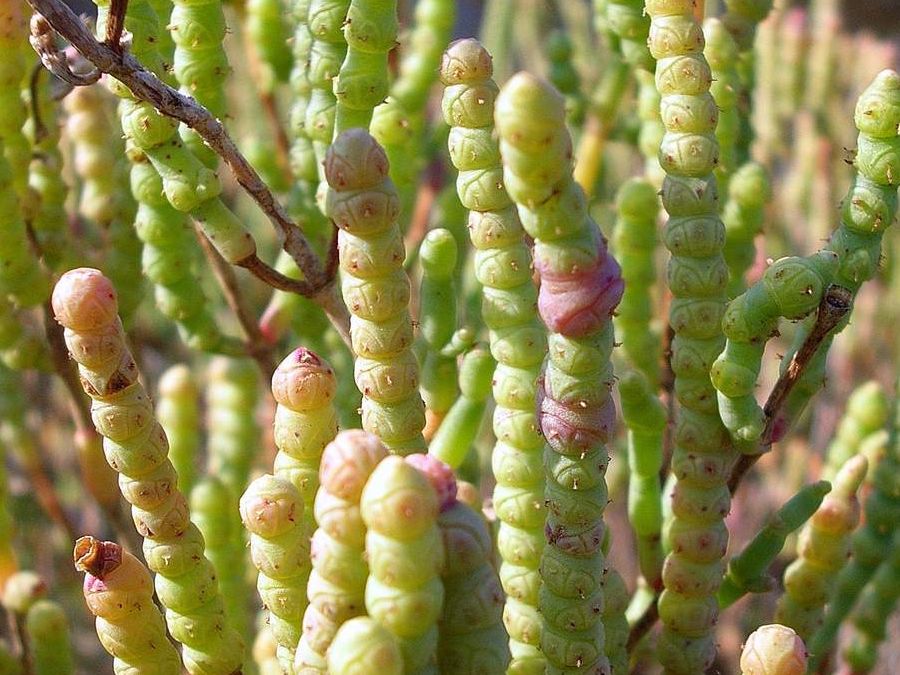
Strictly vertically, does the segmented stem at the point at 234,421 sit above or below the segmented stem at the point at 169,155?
below

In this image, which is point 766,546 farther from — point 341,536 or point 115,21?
point 115,21

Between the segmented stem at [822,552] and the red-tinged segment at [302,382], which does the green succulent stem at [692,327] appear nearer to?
the segmented stem at [822,552]

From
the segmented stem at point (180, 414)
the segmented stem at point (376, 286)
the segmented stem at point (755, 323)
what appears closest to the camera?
the segmented stem at point (376, 286)

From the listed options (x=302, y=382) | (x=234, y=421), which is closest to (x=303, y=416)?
(x=302, y=382)

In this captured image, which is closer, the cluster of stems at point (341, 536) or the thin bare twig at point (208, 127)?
the cluster of stems at point (341, 536)

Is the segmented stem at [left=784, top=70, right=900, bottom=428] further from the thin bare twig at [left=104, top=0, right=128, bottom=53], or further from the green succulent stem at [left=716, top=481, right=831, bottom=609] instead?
the thin bare twig at [left=104, top=0, right=128, bottom=53]

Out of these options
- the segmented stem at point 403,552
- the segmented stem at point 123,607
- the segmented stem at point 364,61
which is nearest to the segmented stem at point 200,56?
the segmented stem at point 364,61

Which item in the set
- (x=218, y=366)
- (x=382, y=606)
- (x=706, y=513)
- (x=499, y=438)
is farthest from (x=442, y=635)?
(x=218, y=366)

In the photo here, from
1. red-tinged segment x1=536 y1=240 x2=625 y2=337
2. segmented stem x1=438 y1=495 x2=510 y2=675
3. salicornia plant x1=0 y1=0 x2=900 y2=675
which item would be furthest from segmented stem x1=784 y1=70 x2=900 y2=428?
segmented stem x1=438 y1=495 x2=510 y2=675

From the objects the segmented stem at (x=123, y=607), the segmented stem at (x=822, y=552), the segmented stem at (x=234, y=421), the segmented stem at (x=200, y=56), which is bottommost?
the segmented stem at (x=822, y=552)
